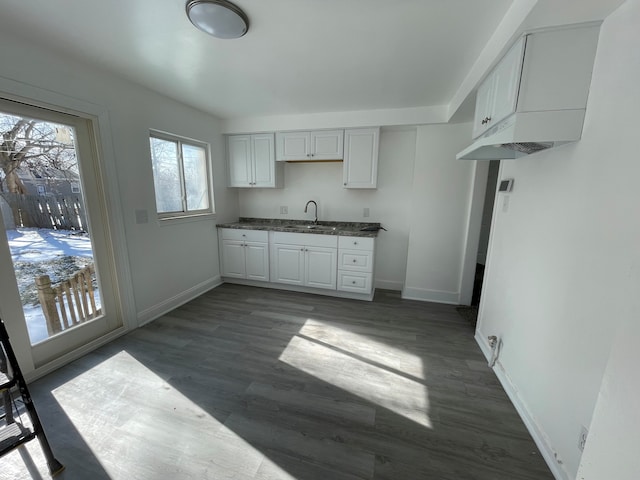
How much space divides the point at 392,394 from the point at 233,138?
377cm

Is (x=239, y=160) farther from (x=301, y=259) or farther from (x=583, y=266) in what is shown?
(x=583, y=266)

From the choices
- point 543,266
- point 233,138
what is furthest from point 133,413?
point 233,138

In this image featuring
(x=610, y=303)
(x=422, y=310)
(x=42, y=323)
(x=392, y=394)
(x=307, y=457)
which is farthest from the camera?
(x=422, y=310)

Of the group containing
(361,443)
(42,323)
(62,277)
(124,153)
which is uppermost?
(124,153)

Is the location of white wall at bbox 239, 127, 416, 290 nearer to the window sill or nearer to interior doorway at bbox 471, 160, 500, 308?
the window sill

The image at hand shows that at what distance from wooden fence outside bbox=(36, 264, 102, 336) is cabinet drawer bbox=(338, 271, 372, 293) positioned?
103 inches

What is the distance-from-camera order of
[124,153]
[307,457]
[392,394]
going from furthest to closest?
[124,153], [392,394], [307,457]

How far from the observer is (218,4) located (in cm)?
137

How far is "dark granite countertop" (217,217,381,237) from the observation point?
3270mm

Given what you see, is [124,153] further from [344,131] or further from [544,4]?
[544,4]

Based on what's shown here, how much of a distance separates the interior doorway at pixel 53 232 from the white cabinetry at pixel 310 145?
80.7 inches

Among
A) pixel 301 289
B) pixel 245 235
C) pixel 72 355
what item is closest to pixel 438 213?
pixel 301 289

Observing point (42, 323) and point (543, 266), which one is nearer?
point (543, 266)

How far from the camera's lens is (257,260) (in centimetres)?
370
